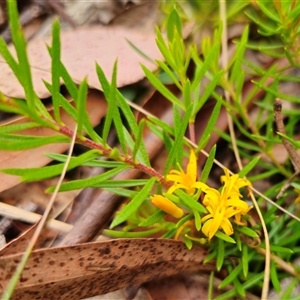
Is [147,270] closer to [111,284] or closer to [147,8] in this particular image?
[111,284]

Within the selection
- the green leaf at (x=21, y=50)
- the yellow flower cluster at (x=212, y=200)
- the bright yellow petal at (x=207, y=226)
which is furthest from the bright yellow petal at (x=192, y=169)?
the green leaf at (x=21, y=50)

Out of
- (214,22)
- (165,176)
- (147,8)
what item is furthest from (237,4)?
(165,176)

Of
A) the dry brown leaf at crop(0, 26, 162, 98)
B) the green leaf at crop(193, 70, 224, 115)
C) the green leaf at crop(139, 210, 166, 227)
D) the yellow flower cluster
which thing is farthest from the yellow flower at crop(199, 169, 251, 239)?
the dry brown leaf at crop(0, 26, 162, 98)

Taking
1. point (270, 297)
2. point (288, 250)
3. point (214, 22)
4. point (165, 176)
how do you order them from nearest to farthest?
point (165, 176)
point (288, 250)
point (270, 297)
point (214, 22)

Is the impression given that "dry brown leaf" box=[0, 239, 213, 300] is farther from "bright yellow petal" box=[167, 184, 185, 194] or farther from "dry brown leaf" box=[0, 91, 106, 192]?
"dry brown leaf" box=[0, 91, 106, 192]

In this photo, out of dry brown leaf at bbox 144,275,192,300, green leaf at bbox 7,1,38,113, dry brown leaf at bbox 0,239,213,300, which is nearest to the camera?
green leaf at bbox 7,1,38,113

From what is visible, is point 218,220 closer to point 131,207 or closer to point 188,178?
point 188,178

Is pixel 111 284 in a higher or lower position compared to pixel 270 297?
higher
